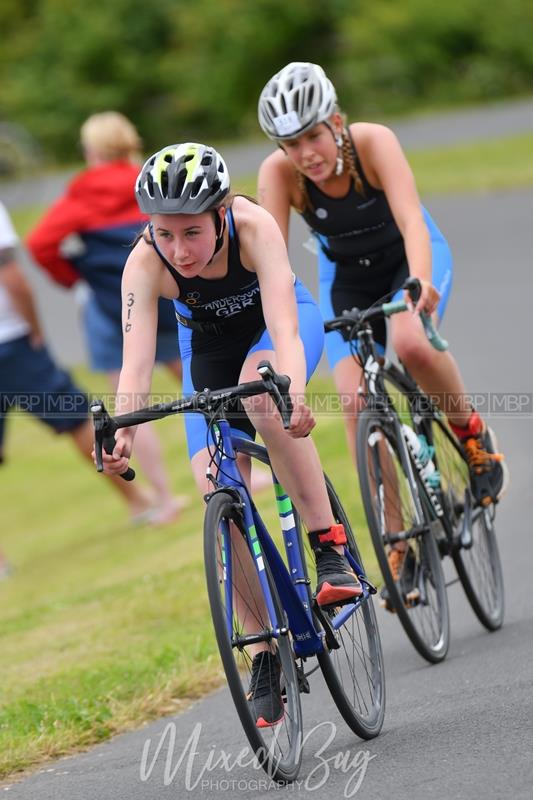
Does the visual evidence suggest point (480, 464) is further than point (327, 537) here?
Yes

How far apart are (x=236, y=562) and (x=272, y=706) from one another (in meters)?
0.48

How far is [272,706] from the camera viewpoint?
501 centimetres

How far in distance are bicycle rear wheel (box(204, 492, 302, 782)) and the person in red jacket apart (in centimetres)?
570

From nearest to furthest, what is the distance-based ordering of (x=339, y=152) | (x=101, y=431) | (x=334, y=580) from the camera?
1. (x=101, y=431)
2. (x=334, y=580)
3. (x=339, y=152)

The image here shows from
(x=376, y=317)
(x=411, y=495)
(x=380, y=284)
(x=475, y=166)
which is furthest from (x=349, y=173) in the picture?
(x=475, y=166)

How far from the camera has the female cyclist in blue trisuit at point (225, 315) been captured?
16.6 feet

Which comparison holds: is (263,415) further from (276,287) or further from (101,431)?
(101,431)

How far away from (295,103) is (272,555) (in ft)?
7.36

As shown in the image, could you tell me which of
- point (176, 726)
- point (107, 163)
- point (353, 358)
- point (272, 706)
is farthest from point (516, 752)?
point (107, 163)

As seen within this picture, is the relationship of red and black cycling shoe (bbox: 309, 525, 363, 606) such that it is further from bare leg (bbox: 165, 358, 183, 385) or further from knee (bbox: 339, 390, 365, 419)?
bare leg (bbox: 165, 358, 183, 385)

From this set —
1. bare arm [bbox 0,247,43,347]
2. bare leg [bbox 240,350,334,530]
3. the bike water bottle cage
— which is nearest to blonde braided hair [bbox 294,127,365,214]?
bare leg [bbox 240,350,334,530]

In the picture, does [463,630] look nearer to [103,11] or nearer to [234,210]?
[234,210]

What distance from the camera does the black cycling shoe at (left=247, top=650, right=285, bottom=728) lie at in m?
4.97

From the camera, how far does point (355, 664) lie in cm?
557
